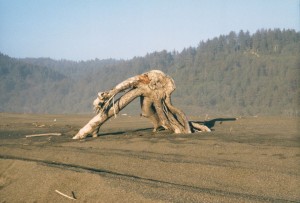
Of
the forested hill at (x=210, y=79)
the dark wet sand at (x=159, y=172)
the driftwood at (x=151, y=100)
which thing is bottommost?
the dark wet sand at (x=159, y=172)

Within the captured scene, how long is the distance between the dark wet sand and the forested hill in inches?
1633

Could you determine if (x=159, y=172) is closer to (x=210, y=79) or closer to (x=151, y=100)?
(x=151, y=100)

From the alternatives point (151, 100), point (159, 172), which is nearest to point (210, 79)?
point (151, 100)

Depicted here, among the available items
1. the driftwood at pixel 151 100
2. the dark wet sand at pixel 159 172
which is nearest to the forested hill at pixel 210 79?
the driftwood at pixel 151 100

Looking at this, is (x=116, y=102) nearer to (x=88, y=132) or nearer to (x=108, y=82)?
(x=88, y=132)

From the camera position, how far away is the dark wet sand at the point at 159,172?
15.3 ft

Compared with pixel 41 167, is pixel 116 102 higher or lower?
higher

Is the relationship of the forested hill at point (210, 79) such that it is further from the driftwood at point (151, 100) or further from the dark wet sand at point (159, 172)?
the dark wet sand at point (159, 172)

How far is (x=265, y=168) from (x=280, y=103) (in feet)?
196

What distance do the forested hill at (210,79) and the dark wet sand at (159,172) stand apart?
4149cm

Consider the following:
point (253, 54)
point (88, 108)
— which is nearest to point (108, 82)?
point (88, 108)

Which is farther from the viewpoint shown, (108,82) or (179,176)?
(108,82)

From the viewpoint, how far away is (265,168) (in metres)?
5.73

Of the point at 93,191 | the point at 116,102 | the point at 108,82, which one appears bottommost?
the point at 93,191
